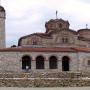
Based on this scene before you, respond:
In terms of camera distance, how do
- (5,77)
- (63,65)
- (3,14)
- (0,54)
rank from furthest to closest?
1. (3,14)
2. (63,65)
3. (0,54)
4. (5,77)

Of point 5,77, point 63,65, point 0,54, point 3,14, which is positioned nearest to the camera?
point 5,77

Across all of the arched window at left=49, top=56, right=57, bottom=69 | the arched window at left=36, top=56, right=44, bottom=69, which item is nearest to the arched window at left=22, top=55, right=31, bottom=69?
the arched window at left=36, top=56, right=44, bottom=69

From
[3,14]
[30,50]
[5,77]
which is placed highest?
[3,14]

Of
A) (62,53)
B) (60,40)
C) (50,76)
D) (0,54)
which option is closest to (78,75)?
(50,76)

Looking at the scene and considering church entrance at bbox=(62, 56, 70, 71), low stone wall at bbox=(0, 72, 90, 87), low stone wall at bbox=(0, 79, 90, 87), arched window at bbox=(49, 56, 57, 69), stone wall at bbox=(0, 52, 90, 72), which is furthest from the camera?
church entrance at bbox=(62, 56, 70, 71)

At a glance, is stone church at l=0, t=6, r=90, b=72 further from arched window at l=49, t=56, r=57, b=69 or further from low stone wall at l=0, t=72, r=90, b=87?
low stone wall at l=0, t=72, r=90, b=87

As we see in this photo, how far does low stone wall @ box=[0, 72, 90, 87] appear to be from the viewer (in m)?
37.2

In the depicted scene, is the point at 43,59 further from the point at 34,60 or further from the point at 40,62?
the point at 34,60

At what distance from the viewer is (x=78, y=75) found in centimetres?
4128

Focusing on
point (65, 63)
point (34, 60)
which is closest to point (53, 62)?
point (65, 63)

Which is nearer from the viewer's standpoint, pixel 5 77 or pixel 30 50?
pixel 5 77

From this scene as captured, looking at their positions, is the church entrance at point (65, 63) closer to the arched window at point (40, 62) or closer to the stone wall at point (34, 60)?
the stone wall at point (34, 60)

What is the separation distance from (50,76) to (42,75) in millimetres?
786

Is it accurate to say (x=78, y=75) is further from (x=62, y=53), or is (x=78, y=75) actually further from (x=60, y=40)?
(x=60, y=40)
